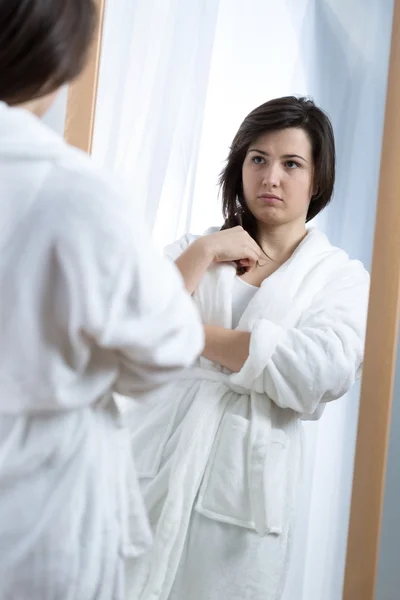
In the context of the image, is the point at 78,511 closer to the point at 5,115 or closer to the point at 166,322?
the point at 166,322

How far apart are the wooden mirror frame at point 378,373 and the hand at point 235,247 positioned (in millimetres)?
142

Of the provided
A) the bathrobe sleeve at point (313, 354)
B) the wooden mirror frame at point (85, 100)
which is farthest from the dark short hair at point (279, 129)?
the wooden mirror frame at point (85, 100)

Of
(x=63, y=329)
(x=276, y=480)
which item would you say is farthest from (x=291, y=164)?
(x=63, y=329)

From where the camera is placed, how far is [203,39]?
94 cm

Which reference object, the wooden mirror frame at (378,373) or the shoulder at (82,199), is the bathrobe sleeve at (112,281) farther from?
the wooden mirror frame at (378,373)

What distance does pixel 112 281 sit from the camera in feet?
1.55

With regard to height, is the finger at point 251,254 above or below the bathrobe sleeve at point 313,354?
above

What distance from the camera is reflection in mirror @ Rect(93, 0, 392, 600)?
0.79m

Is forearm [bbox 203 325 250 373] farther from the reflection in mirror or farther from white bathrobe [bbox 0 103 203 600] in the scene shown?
white bathrobe [bbox 0 103 203 600]

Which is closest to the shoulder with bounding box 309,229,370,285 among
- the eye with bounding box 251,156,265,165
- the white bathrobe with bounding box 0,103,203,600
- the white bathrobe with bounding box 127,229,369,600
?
the white bathrobe with bounding box 127,229,369,600

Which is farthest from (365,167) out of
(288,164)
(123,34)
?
(123,34)

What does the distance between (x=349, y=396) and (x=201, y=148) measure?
347 mm

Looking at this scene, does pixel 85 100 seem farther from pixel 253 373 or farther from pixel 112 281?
pixel 112 281

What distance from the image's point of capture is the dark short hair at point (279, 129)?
33.5 inches
